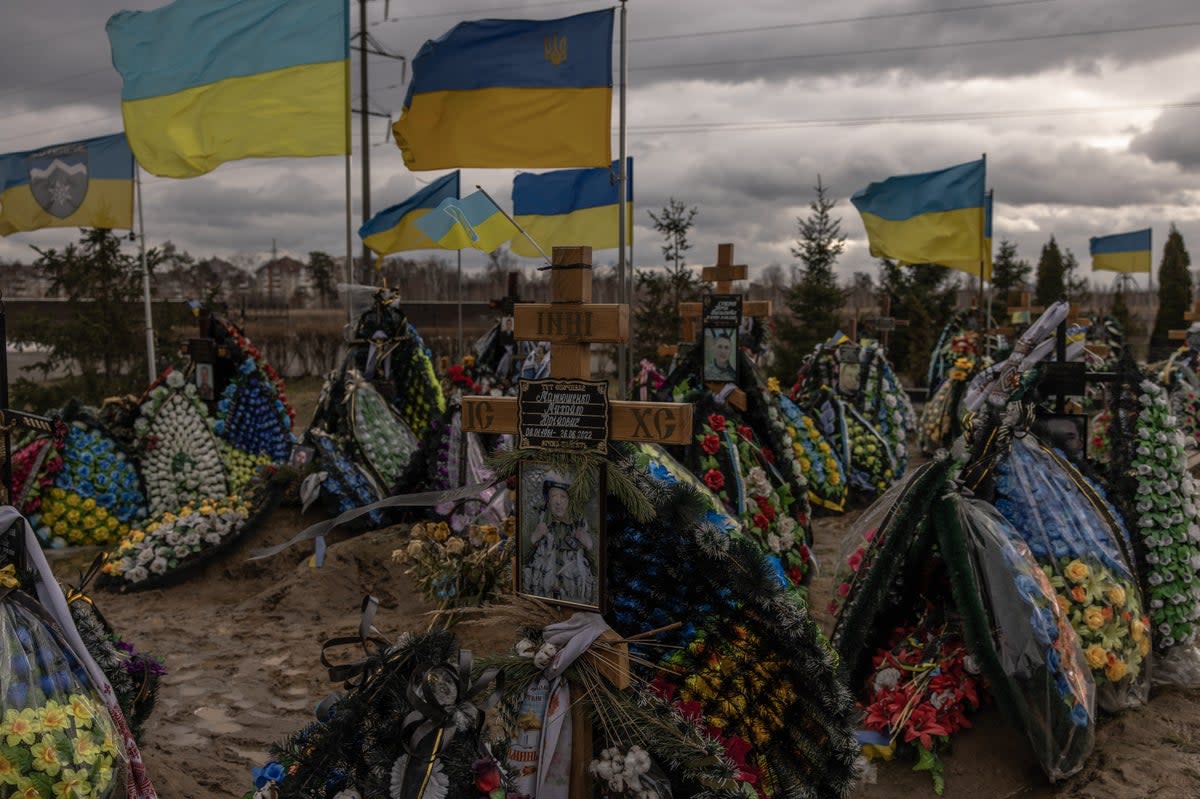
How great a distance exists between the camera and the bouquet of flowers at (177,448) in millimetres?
9797

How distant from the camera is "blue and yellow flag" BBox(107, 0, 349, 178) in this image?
838 cm

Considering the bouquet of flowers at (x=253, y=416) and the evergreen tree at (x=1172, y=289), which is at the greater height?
the evergreen tree at (x=1172, y=289)

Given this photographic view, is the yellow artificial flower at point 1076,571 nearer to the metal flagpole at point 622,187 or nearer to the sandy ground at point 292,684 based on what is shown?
the sandy ground at point 292,684

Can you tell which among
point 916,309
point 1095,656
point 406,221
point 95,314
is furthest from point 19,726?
point 916,309

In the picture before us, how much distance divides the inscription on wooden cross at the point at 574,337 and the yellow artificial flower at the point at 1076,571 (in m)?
3.00

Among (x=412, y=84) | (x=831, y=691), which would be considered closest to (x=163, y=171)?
(x=412, y=84)

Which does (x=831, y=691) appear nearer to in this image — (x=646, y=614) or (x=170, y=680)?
(x=646, y=614)

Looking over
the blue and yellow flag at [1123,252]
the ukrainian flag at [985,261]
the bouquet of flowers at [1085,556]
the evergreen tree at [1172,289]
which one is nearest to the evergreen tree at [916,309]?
the blue and yellow flag at [1123,252]

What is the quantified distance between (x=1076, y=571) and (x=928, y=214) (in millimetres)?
8497

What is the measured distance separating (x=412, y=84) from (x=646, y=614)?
5.36 metres

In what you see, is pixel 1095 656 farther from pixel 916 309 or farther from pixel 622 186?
pixel 916 309

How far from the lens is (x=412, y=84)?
764 cm

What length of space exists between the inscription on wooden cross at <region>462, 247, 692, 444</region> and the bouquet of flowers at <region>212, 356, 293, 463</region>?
7.37m

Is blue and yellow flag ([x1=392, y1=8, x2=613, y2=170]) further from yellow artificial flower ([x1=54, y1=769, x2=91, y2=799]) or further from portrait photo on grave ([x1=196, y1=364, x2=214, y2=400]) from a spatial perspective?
yellow artificial flower ([x1=54, y1=769, x2=91, y2=799])
